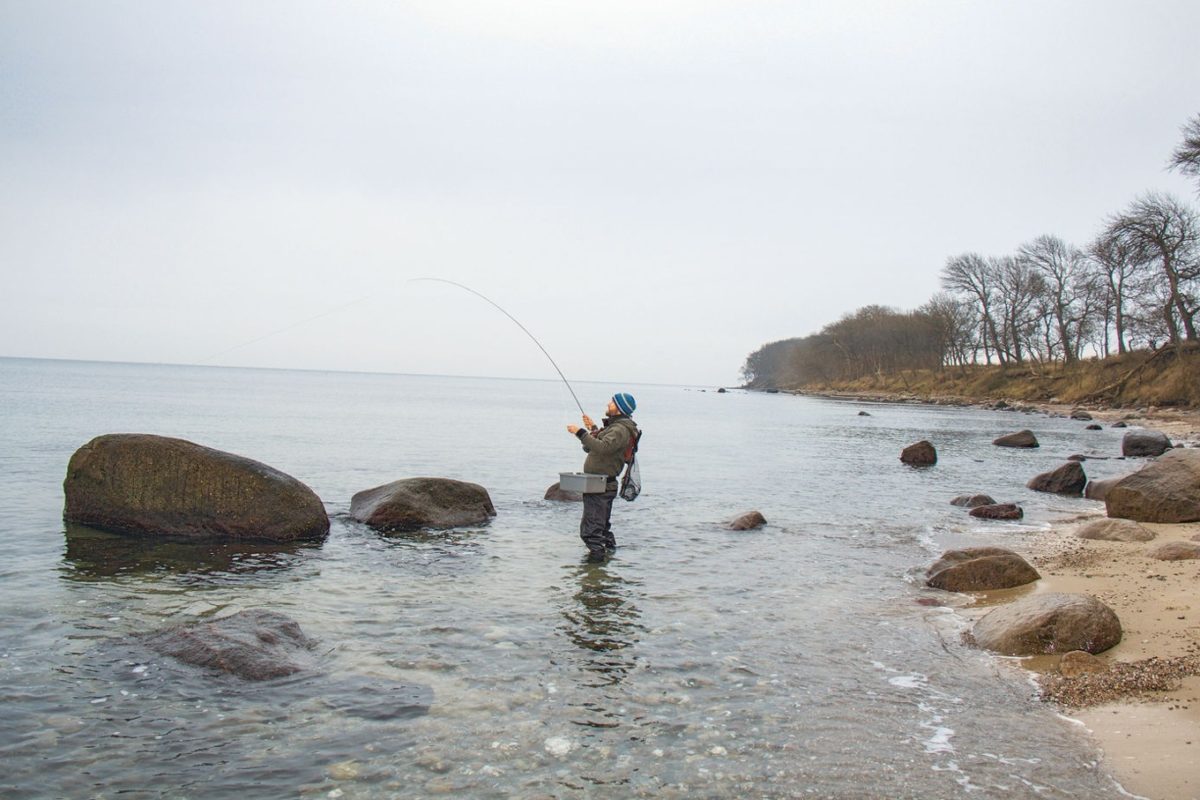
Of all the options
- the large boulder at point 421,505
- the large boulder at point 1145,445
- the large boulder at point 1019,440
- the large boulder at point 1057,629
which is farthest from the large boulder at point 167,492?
the large boulder at point 1019,440

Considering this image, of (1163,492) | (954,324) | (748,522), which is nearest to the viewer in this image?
(1163,492)

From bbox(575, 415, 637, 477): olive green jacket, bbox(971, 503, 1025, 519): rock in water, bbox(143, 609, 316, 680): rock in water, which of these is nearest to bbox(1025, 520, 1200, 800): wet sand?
bbox(971, 503, 1025, 519): rock in water

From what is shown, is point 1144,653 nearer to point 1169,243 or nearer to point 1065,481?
point 1065,481

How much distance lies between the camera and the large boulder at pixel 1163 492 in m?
13.8

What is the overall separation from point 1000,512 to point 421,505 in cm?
1157

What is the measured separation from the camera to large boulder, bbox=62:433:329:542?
11258 millimetres

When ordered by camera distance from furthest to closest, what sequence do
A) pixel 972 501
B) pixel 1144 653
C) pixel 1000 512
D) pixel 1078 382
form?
pixel 1078 382 < pixel 972 501 < pixel 1000 512 < pixel 1144 653

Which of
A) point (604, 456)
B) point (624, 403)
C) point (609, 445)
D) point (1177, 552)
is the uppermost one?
point (624, 403)

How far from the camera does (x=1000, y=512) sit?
1631cm

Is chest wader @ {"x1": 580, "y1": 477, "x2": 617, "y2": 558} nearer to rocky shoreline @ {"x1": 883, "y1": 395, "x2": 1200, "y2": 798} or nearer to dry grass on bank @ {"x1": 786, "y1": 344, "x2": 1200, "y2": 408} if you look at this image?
rocky shoreline @ {"x1": 883, "y1": 395, "x2": 1200, "y2": 798}

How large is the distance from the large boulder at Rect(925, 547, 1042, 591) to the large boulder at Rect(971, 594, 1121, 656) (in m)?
2.37

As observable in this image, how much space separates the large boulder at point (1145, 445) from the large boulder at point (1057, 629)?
26.0 metres

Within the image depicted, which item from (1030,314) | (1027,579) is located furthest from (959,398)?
(1027,579)

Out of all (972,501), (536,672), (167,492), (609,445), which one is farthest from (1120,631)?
(167,492)
